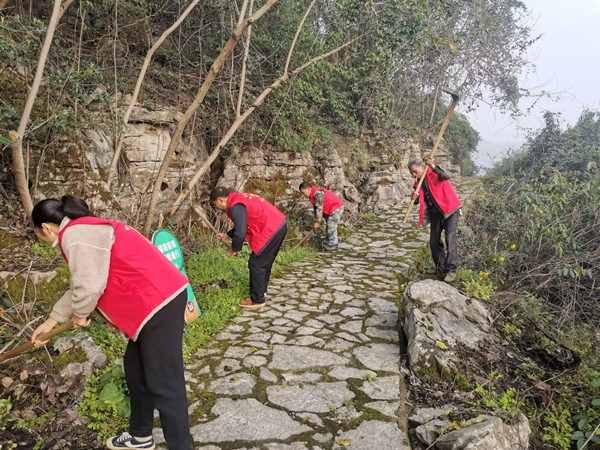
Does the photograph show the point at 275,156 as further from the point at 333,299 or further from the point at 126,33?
the point at 333,299

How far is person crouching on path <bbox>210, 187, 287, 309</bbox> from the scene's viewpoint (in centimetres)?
472

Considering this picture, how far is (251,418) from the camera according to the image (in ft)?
9.37

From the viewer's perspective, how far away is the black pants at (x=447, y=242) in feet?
18.7

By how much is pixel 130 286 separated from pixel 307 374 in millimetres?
1983

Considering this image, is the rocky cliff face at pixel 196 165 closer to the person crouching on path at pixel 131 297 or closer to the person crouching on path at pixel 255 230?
the person crouching on path at pixel 255 230

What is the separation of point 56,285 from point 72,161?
2320 mm

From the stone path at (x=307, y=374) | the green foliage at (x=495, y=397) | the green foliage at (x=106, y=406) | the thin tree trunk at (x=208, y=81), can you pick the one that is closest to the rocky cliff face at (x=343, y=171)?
the stone path at (x=307, y=374)

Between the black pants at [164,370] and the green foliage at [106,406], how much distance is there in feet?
1.94

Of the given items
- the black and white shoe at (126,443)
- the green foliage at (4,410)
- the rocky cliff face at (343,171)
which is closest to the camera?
the black and white shoe at (126,443)

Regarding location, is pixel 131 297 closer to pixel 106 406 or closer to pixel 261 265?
pixel 106 406

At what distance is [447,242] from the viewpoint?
5.71 m

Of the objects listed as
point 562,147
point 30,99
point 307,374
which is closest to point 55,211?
point 30,99

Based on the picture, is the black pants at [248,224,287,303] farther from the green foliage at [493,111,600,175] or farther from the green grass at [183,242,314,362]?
the green foliage at [493,111,600,175]

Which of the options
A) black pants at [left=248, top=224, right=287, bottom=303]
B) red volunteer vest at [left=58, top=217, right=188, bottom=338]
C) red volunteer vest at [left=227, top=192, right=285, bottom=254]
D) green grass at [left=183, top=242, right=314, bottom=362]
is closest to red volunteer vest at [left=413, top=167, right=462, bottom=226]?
black pants at [left=248, top=224, right=287, bottom=303]
